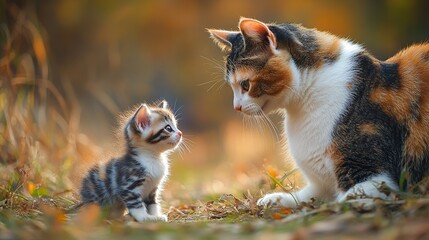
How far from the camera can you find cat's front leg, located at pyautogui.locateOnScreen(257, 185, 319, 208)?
397cm

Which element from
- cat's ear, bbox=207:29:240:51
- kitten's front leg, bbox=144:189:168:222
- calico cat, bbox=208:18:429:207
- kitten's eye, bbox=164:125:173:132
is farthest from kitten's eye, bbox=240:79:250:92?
kitten's front leg, bbox=144:189:168:222

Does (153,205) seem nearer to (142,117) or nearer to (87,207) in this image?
(87,207)

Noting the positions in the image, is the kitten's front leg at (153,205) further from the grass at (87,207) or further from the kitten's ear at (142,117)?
the kitten's ear at (142,117)

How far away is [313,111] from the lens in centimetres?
393

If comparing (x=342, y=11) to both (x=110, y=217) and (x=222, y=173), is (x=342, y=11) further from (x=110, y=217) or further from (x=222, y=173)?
(x=110, y=217)

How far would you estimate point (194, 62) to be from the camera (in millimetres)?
13008

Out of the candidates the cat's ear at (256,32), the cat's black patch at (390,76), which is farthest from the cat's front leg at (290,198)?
the cat's ear at (256,32)

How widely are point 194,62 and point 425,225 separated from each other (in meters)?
10.9

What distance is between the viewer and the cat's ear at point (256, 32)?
3.98m

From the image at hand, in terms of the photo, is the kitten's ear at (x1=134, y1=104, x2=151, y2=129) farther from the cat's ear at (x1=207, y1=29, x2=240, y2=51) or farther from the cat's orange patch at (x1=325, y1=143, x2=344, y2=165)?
the cat's orange patch at (x1=325, y1=143, x2=344, y2=165)

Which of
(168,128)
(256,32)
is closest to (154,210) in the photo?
(168,128)

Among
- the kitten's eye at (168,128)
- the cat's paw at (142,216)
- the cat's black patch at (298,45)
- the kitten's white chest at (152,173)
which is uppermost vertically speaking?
the cat's black patch at (298,45)

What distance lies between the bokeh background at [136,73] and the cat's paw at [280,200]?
84cm

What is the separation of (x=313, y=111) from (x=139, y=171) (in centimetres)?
118
